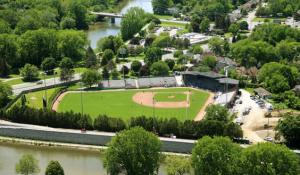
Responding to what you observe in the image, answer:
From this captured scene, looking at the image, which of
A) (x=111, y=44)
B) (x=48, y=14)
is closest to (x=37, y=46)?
(x=111, y=44)

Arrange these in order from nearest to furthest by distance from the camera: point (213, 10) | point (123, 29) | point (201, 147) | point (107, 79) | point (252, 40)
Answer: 1. point (201, 147)
2. point (107, 79)
3. point (252, 40)
4. point (123, 29)
5. point (213, 10)

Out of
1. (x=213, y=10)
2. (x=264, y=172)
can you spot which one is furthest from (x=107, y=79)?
(x=213, y=10)

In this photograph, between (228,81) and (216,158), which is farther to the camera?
(228,81)

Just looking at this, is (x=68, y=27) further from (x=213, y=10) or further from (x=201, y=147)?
(x=201, y=147)

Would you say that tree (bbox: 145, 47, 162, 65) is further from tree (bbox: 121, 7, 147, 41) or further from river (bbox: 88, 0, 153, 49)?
tree (bbox: 121, 7, 147, 41)

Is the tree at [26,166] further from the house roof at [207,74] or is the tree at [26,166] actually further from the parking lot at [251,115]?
the house roof at [207,74]

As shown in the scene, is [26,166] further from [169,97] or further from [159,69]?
[159,69]

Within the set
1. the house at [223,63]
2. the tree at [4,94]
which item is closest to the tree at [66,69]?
the tree at [4,94]

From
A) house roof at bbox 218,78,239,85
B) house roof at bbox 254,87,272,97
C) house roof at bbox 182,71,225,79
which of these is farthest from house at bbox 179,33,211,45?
house roof at bbox 254,87,272,97
